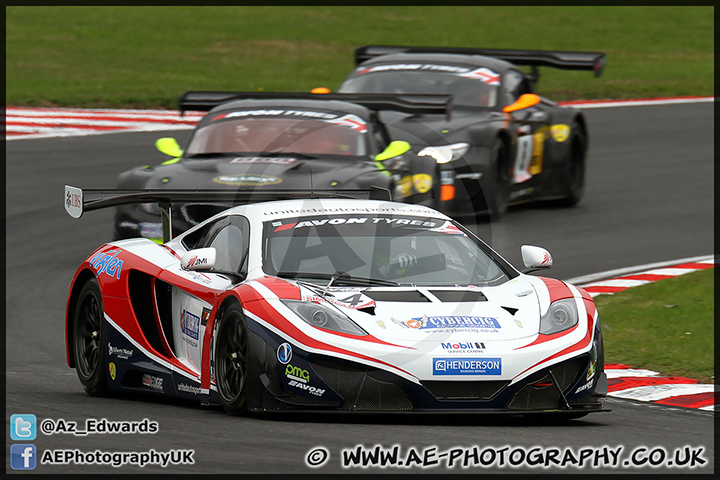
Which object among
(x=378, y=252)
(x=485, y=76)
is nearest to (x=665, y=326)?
(x=378, y=252)

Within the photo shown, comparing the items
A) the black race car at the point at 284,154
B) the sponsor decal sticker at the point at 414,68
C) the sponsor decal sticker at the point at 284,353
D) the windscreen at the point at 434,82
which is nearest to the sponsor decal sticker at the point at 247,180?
the black race car at the point at 284,154

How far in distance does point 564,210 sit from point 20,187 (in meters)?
6.07

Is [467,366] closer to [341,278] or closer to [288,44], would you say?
[341,278]

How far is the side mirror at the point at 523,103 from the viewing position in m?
13.9

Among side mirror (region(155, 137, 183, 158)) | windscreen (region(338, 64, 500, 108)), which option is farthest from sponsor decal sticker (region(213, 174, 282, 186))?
windscreen (region(338, 64, 500, 108))

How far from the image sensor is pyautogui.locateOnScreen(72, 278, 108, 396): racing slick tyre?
765cm

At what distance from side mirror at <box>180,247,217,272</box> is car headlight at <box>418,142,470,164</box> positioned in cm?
581

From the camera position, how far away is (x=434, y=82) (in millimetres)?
14133

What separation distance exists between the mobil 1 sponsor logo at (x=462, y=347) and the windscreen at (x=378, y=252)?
2.25 feet

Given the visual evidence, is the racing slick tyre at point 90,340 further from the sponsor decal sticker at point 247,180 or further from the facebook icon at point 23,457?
the sponsor decal sticker at point 247,180

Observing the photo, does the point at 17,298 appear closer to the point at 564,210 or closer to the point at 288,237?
the point at 288,237

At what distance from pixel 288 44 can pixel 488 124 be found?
63.8ft

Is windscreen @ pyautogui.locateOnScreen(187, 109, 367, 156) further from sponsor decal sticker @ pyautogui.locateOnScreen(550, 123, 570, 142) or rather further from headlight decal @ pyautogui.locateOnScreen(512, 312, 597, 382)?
headlight decal @ pyautogui.locateOnScreen(512, 312, 597, 382)

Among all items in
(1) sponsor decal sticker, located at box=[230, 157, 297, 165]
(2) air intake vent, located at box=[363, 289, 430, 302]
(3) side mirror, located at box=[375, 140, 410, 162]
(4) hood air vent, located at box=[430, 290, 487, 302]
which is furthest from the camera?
(3) side mirror, located at box=[375, 140, 410, 162]
